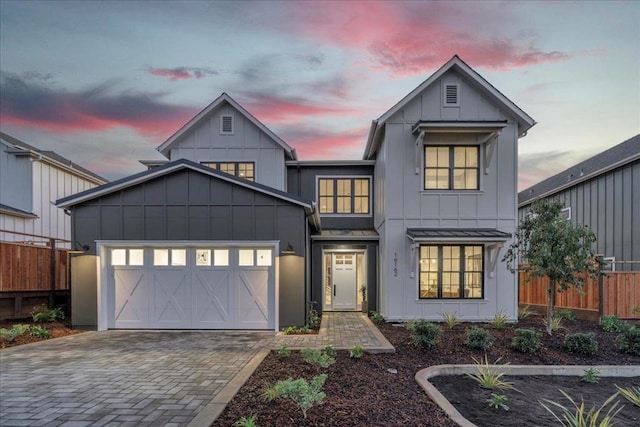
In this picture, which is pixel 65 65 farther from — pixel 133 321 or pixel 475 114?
pixel 475 114

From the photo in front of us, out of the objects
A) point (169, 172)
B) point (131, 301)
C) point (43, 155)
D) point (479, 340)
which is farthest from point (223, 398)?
point (43, 155)

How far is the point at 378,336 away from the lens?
344 inches

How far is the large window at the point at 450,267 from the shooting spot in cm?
1127

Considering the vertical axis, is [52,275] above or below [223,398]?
above

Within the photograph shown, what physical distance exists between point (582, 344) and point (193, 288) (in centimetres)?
930

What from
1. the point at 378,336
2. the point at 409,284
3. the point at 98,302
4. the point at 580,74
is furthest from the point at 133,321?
the point at 580,74

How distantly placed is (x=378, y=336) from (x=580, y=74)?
12.9 meters

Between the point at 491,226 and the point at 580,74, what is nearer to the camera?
the point at 491,226

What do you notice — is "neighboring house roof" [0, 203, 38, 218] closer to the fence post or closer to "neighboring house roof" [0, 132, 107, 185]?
"neighboring house roof" [0, 132, 107, 185]

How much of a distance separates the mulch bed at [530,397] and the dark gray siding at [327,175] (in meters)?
8.42

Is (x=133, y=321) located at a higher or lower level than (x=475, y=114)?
lower

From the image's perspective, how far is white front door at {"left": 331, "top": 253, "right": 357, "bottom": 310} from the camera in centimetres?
1352

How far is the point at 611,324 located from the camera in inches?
382

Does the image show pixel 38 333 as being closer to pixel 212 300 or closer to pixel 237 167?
pixel 212 300
